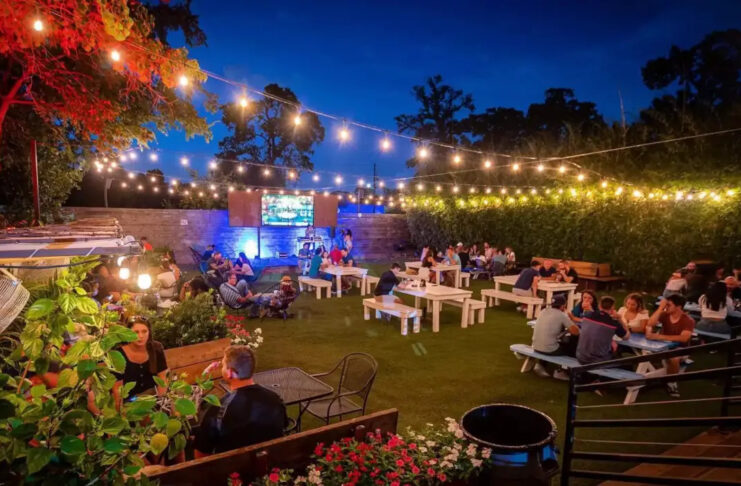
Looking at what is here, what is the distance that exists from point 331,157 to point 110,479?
93996 millimetres

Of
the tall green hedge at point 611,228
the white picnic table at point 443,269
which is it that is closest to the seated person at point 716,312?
the tall green hedge at point 611,228

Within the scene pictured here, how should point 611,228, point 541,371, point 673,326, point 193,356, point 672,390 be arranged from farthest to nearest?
point 611,228 → point 541,371 → point 673,326 → point 672,390 → point 193,356

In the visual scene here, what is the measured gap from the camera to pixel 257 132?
84.8 ft

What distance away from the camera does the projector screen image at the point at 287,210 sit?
17.5 metres

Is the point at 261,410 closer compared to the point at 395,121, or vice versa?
the point at 261,410

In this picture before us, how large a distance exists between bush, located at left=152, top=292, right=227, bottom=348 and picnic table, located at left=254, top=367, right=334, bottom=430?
1005 mm

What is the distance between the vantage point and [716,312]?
6586 millimetres

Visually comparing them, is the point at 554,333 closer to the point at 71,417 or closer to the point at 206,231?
the point at 71,417

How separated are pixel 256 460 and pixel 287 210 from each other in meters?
15.9

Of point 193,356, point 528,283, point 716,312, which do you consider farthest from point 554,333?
point 193,356

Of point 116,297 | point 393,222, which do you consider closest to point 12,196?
point 116,297

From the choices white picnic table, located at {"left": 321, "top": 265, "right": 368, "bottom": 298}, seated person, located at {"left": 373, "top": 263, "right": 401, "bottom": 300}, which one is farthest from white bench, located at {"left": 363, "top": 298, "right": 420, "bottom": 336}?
white picnic table, located at {"left": 321, "top": 265, "right": 368, "bottom": 298}

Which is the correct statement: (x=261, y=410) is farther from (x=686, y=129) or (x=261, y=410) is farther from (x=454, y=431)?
(x=686, y=129)

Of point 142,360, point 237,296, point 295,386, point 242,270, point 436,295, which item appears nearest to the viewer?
point 142,360
